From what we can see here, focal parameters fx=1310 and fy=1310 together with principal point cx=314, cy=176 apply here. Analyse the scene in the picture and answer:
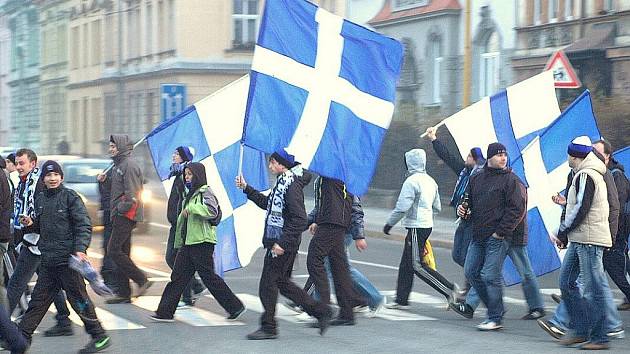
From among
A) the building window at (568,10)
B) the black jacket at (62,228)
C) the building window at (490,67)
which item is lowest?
the black jacket at (62,228)

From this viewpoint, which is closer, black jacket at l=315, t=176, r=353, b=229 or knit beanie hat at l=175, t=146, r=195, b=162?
black jacket at l=315, t=176, r=353, b=229

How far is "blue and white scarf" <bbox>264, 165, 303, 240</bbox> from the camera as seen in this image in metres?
10.6

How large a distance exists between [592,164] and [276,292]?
2.72m

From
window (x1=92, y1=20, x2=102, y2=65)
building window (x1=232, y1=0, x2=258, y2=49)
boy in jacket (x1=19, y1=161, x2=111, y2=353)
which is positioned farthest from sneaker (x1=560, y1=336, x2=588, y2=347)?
window (x1=92, y1=20, x2=102, y2=65)

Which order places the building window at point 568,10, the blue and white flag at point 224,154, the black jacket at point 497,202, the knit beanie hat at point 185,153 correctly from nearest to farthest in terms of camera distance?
1. the black jacket at point 497,202
2. the knit beanie hat at point 185,153
3. the blue and white flag at point 224,154
4. the building window at point 568,10

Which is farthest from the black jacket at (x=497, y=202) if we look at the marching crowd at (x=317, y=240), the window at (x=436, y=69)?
the window at (x=436, y=69)

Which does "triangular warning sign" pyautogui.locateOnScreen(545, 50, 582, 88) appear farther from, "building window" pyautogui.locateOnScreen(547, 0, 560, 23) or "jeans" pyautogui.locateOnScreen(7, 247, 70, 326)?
"building window" pyautogui.locateOnScreen(547, 0, 560, 23)

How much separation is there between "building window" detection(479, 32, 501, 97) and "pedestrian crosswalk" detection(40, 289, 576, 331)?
23511 mm

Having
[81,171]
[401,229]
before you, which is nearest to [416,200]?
[81,171]

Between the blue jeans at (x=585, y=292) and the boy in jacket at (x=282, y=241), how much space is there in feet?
6.43

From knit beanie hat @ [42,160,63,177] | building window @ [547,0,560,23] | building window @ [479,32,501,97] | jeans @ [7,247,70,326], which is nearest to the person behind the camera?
knit beanie hat @ [42,160,63,177]

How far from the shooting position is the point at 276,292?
1066cm

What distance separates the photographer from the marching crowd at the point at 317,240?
9.90 metres

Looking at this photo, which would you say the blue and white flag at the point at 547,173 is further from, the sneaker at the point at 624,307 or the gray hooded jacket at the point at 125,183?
the gray hooded jacket at the point at 125,183
